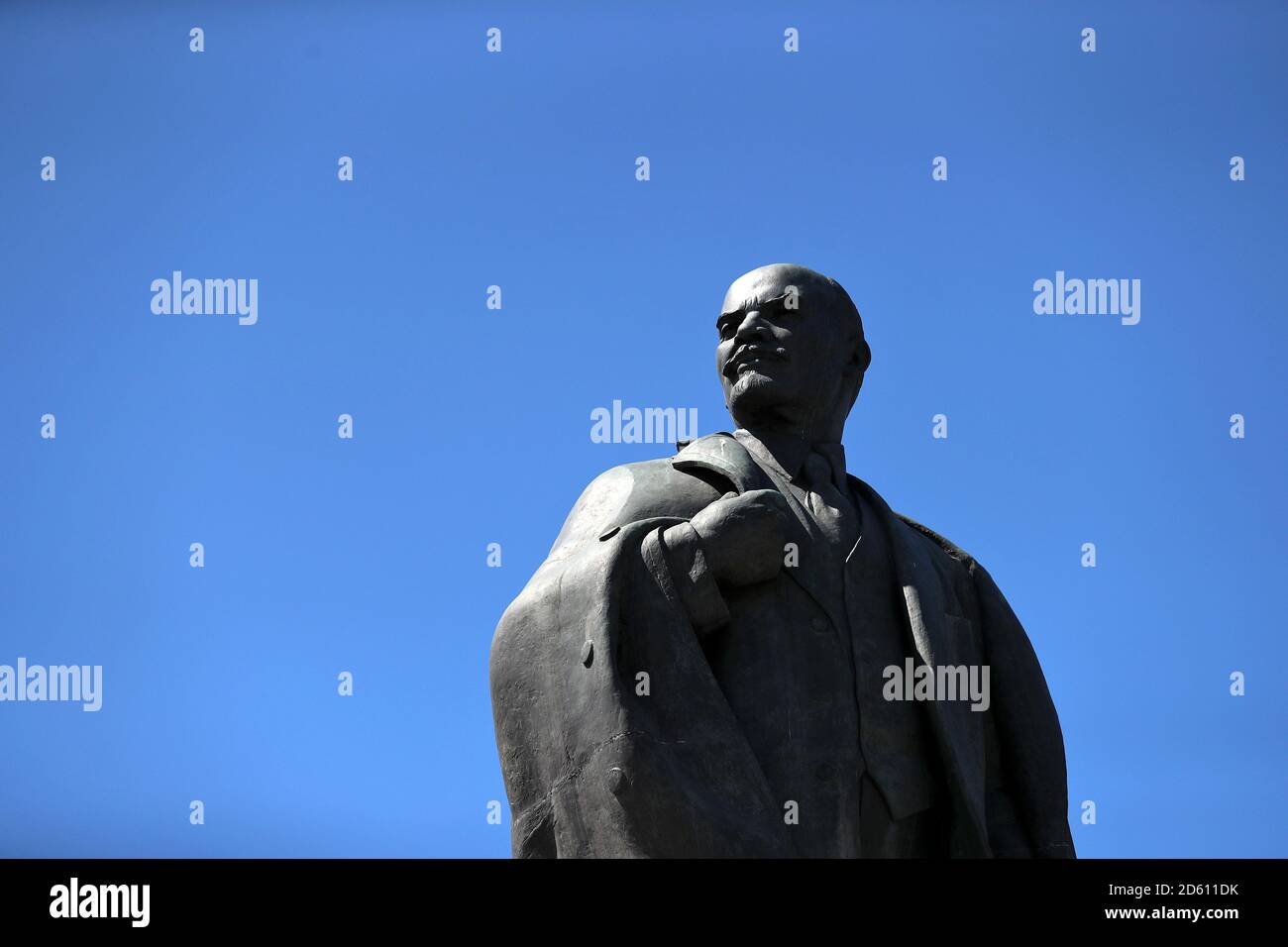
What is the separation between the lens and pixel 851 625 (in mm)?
17750

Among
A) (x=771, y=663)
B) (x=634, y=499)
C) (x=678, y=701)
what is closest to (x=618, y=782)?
(x=678, y=701)

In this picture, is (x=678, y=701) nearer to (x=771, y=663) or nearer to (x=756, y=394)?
(x=771, y=663)

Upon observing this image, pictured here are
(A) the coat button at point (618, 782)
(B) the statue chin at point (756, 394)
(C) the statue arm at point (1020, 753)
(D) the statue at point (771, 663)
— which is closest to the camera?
(A) the coat button at point (618, 782)

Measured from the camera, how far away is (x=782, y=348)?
1842 centimetres

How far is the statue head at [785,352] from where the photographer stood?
60.4ft

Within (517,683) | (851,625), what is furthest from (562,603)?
(851,625)

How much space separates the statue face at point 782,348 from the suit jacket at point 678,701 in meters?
0.42

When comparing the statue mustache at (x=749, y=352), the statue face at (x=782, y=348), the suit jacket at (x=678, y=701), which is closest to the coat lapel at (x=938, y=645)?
the suit jacket at (x=678, y=701)

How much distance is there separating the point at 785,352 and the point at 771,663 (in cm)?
216

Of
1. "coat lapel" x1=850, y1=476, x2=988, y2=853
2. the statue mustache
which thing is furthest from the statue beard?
"coat lapel" x1=850, y1=476, x2=988, y2=853

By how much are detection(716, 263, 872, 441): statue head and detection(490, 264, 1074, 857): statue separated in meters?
0.01
